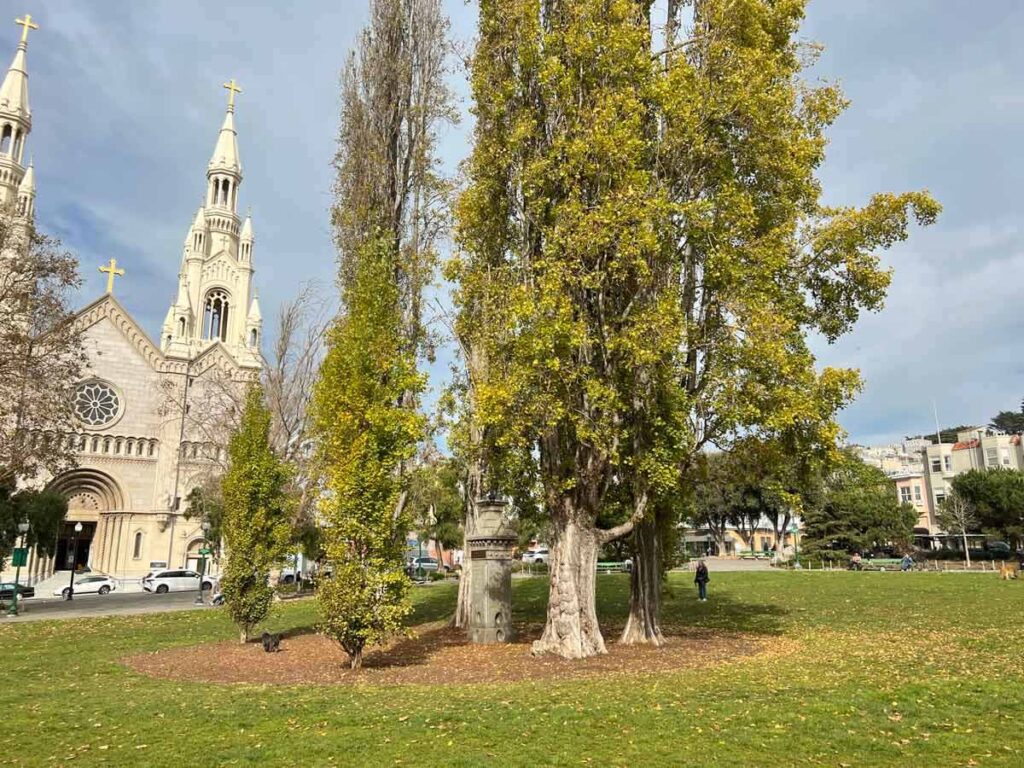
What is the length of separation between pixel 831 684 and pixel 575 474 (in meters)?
5.57

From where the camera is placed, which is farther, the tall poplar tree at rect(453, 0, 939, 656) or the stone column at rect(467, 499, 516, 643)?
the stone column at rect(467, 499, 516, 643)

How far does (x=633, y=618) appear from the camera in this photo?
15516 mm

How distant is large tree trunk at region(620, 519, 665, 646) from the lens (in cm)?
1530

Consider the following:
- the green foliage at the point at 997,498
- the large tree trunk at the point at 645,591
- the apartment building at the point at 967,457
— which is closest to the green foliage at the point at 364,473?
the large tree trunk at the point at 645,591

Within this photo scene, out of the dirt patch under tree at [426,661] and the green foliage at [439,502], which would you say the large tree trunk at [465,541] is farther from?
the dirt patch under tree at [426,661]

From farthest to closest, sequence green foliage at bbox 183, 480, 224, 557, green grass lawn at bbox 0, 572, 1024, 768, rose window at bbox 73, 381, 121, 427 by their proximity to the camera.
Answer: rose window at bbox 73, 381, 121, 427, green foliage at bbox 183, 480, 224, 557, green grass lawn at bbox 0, 572, 1024, 768

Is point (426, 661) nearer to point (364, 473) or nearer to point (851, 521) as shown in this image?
point (364, 473)

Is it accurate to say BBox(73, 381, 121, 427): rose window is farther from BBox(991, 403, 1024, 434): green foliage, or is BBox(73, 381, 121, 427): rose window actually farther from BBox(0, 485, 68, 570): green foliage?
BBox(991, 403, 1024, 434): green foliage

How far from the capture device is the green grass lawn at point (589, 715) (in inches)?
278

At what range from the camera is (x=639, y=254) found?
13250mm

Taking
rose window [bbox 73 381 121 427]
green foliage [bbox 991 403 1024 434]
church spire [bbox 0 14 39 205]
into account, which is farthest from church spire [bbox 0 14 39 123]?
green foliage [bbox 991 403 1024 434]

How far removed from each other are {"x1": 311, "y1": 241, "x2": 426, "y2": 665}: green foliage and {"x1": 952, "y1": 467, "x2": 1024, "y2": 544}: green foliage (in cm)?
5173

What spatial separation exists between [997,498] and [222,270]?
63720mm

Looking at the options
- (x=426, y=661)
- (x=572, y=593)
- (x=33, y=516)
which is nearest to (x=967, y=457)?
(x=572, y=593)
